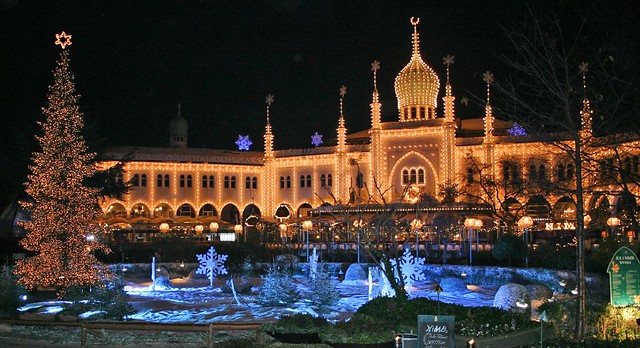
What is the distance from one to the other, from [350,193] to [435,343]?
43282 millimetres

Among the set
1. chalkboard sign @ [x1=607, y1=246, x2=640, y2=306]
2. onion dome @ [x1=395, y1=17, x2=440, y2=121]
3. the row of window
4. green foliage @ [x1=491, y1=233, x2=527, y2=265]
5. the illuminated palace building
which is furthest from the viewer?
the row of window

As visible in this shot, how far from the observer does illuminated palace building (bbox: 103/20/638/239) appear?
57.0m

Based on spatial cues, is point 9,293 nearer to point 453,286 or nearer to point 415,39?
point 453,286

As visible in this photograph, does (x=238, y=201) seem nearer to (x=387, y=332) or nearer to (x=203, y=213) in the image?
(x=203, y=213)

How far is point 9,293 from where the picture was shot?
22.9 meters

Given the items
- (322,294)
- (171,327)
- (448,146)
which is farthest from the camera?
(448,146)

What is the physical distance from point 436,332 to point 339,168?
162ft

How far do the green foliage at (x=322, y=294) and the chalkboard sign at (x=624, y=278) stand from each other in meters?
7.84

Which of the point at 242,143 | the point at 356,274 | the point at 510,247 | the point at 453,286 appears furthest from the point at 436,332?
the point at 242,143

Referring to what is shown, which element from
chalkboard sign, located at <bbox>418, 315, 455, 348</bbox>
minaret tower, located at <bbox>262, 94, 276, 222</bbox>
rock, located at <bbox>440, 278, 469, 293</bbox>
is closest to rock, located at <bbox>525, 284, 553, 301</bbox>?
rock, located at <bbox>440, 278, 469, 293</bbox>

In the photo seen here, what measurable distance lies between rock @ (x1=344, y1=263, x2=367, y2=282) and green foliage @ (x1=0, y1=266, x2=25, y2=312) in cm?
1406

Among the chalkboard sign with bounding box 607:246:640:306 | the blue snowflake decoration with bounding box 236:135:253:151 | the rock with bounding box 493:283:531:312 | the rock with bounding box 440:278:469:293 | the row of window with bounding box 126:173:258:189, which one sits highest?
the blue snowflake decoration with bounding box 236:135:253:151

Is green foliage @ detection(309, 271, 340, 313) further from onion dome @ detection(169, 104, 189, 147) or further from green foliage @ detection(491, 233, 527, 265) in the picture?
onion dome @ detection(169, 104, 189, 147)

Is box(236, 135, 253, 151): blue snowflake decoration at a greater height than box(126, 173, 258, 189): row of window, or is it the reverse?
box(236, 135, 253, 151): blue snowflake decoration
